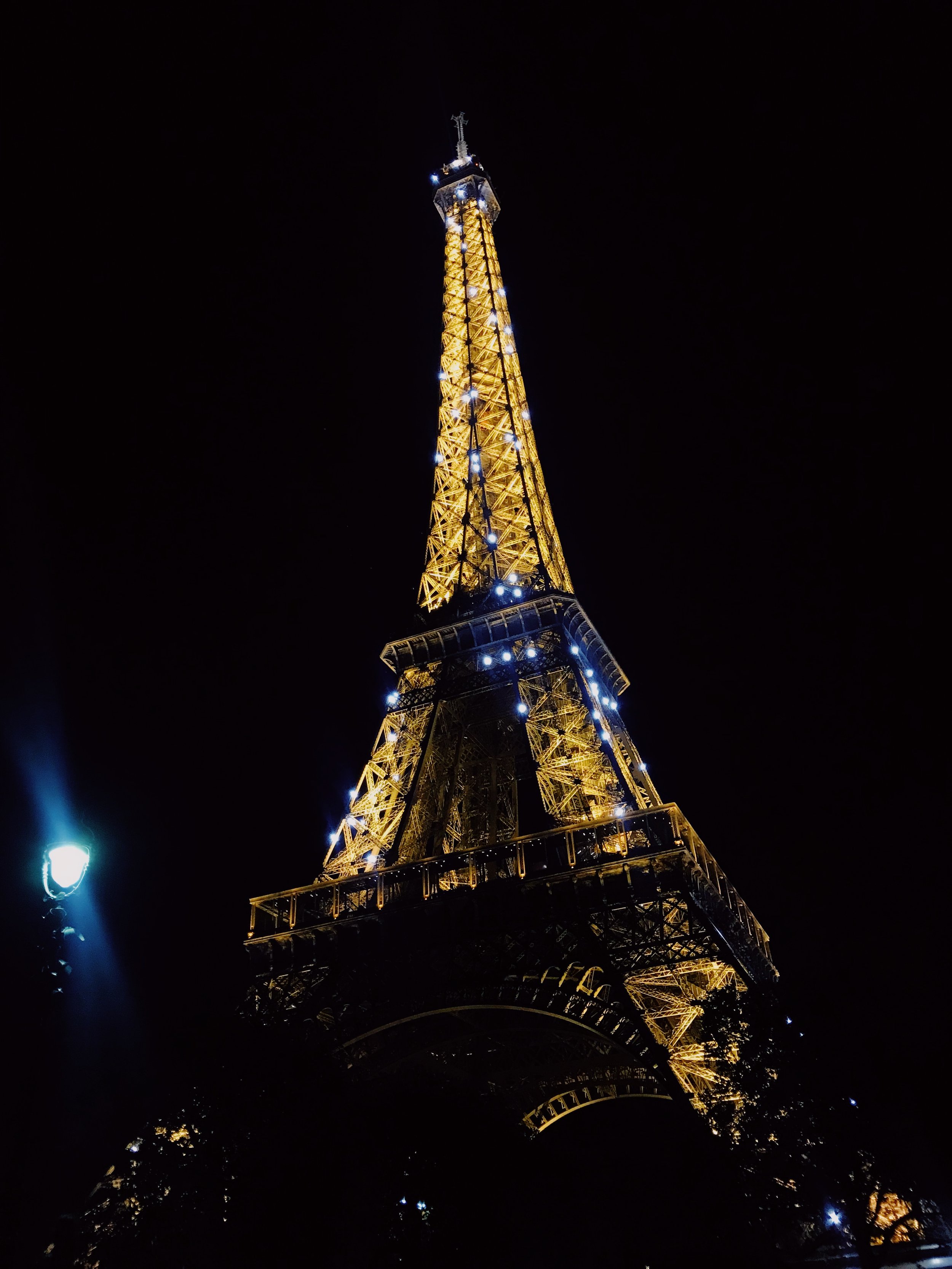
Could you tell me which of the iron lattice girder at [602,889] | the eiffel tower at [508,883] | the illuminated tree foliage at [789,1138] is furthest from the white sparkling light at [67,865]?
the iron lattice girder at [602,889]

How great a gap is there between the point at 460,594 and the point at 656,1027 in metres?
15.8

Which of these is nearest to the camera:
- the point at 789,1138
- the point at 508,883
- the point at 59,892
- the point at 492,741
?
the point at 59,892

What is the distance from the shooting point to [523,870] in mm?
21609

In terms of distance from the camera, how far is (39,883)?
30.9 feet

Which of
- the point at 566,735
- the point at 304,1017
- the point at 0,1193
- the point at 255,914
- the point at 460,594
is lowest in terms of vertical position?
the point at 0,1193

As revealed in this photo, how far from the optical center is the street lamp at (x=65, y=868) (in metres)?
8.82

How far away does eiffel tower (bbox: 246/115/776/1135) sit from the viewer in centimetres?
2064

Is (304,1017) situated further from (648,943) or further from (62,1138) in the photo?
(648,943)

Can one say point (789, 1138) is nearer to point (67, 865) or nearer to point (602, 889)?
point (602, 889)

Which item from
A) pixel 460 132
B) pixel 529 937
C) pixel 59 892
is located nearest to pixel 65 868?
pixel 59 892

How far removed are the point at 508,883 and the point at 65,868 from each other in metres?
13.8

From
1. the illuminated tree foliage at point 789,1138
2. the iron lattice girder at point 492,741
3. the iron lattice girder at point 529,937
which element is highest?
the iron lattice girder at point 492,741

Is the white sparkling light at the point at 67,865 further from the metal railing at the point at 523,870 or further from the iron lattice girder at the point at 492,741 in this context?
the iron lattice girder at the point at 492,741

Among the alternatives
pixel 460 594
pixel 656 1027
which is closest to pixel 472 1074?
pixel 656 1027
